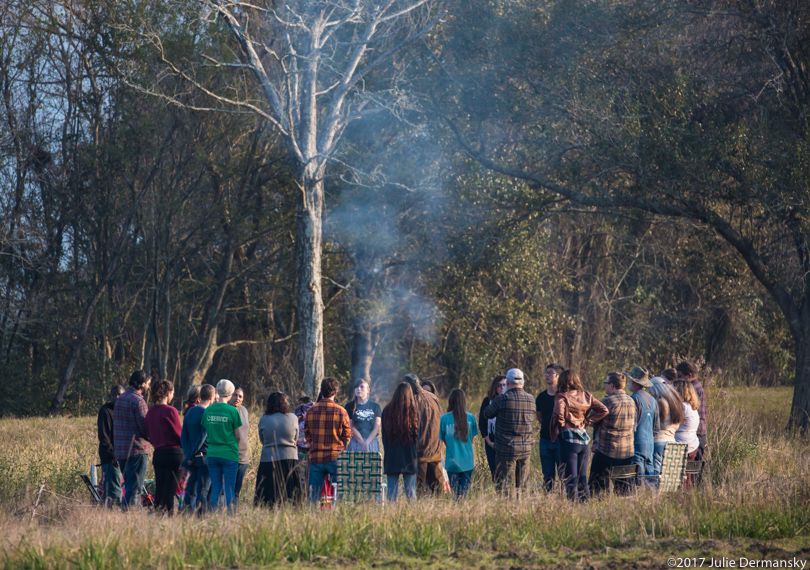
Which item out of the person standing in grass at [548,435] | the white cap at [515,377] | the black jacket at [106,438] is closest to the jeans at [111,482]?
the black jacket at [106,438]

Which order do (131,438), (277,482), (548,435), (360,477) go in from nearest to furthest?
(360,477)
(277,482)
(131,438)
(548,435)

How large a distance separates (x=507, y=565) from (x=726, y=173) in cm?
980

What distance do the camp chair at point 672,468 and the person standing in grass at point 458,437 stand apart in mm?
1808

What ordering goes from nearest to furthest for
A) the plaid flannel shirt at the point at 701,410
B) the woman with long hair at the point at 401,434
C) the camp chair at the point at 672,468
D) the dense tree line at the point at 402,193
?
the woman with long hair at the point at 401,434
the camp chair at the point at 672,468
the plaid flannel shirt at the point at 701,410
the dense tree line at the point at 402,193

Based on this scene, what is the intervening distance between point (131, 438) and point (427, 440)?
117 inches

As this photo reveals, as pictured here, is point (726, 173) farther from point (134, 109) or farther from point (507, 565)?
point (134, 109)

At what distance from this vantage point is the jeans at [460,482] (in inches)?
316

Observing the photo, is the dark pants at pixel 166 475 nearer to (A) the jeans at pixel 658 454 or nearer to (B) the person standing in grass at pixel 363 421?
(B) the person standing in grass at pixel 363 421

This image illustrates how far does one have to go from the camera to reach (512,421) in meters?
7.75

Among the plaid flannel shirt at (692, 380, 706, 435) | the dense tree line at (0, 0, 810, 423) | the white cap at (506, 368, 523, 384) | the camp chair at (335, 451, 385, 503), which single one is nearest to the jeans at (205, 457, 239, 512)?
the camp chair at (335, 451, 385, 503)

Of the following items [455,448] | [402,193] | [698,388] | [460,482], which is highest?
[402,193]

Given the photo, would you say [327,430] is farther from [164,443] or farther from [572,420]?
[572,420]

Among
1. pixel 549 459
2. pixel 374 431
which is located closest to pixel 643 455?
pixel 549 459

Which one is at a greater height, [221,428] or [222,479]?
[221,428]
